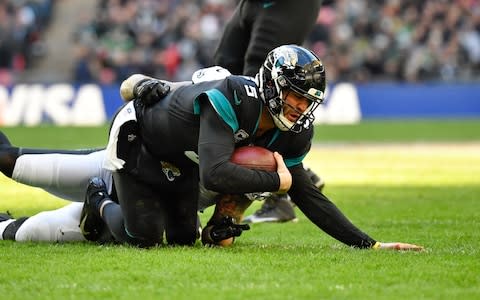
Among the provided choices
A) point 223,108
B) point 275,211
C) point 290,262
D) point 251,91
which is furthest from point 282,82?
point 275,211

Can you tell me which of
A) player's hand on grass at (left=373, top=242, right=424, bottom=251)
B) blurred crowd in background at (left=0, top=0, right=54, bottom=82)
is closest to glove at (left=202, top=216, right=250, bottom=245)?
player's hand on grass at (left=373, top=242, right=424, bottom=251)

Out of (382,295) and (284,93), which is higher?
(284,93)

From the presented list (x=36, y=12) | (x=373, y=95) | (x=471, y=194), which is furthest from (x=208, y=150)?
→ (x=36, y=12)

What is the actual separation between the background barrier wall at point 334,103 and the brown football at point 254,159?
1469cm

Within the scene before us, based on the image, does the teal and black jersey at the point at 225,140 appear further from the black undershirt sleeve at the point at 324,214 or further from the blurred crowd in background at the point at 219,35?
the blurred crowd in background at the point at 219,35

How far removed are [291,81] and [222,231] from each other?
1135 millimetres

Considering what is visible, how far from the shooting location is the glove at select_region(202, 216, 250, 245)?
6.20 m

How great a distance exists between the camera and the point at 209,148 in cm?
555

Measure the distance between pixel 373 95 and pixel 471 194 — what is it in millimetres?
11551

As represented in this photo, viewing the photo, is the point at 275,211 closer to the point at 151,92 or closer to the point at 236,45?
the point at 236,45

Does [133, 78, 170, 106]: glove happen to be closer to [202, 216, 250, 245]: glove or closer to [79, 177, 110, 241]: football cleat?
[79, 177, 110, 241]: football cleat

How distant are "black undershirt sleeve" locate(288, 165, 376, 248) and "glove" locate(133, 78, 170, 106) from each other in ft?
2.86

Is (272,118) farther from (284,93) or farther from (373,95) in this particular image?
(373,95)

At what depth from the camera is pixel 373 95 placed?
835 inches
